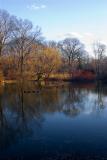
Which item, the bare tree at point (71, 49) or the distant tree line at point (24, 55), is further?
the bare tree at point (71, 49)

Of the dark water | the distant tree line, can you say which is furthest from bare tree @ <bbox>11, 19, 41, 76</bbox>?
the dark water

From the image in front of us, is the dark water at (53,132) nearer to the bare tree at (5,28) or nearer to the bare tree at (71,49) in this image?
the bare tree at (5,28)

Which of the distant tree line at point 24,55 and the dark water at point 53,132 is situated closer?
the dark water at point 53,132

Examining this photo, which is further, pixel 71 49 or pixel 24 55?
pixel 71 49

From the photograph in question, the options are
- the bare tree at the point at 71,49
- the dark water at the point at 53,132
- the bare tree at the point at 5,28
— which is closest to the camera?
the dark water at the point at 53,132

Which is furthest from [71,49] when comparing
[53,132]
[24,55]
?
[53,132]

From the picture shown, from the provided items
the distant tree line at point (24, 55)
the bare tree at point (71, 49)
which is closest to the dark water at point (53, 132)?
the distant tree line at point (24, 55)

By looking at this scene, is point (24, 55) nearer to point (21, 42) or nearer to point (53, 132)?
point (21, 42)

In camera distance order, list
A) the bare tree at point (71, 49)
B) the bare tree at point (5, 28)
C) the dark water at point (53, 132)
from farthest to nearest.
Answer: the bare tree at point (71, 49), the bare tree at point (5, 28), the dark water at point (53, 132)

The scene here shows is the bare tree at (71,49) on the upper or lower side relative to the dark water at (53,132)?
upper

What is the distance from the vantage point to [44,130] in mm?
11375

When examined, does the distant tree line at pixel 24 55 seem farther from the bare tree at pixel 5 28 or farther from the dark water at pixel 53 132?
the dark water at pixel 53 132

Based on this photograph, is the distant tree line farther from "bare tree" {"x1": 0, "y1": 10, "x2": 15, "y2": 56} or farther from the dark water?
the dark water

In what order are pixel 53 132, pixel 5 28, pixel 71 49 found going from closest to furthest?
1. pixel 53 132
2. pixel 5 28
3. pixel 71 49
